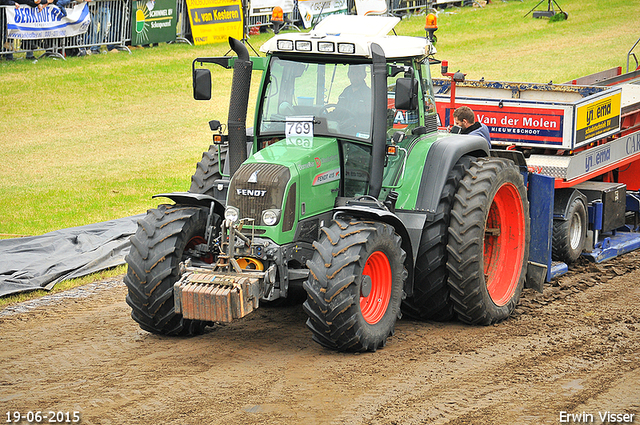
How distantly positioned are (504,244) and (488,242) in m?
0.16

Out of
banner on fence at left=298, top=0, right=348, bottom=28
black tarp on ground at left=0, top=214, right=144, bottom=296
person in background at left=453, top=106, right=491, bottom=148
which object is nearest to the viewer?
black tarp on ground at left=0, top=214, right=144, bottom=296

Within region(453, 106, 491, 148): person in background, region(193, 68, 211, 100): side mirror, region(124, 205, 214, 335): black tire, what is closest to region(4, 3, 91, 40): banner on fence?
region(453, 106, 491, 148): person in background

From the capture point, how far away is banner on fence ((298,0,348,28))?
2798 centimetres

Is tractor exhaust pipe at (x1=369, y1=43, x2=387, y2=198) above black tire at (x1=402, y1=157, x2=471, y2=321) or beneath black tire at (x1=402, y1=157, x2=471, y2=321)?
above

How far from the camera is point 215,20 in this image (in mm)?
25375

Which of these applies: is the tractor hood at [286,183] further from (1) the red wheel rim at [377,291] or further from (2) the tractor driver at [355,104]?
(1) the red wheel rim at [377,291]

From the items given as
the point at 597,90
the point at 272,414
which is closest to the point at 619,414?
the point at 272,414

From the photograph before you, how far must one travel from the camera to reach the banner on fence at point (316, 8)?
91.8ft

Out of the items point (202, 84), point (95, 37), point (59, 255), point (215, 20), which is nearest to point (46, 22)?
point (95, 37)

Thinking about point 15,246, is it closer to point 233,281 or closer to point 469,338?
point 233,281

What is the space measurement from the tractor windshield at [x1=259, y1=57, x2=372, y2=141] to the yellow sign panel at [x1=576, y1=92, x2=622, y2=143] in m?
3.75

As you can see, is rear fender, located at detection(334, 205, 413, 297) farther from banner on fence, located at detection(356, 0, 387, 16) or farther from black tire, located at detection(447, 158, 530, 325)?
banner on fence, located at detection(356, 0, 387, 16)

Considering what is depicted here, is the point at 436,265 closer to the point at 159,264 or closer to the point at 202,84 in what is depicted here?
the point at 159,264

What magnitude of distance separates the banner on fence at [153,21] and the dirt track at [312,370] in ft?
54.8
